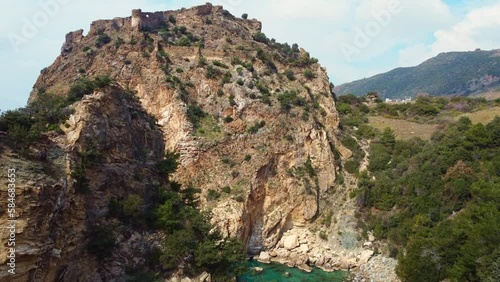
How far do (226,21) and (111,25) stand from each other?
1587 centimetres

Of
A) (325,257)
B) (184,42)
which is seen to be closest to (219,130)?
(184,42)

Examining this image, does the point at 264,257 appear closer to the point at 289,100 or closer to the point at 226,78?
the point at 289,100

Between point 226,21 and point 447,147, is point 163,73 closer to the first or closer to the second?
point 226,21

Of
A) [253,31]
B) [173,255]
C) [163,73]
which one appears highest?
[253,31]

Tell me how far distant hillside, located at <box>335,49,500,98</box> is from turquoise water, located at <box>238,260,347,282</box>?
9051 centimetres

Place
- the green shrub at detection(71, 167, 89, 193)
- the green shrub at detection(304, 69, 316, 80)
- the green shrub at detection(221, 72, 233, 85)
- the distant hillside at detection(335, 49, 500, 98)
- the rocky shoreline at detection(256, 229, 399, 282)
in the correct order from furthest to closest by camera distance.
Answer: the distant hillside at detection(335, 49, 500, 98)
the green shrub at detection(304, 69, 316, 80)
the green shrub at detection(221, 72, 233, 85)
the rocky shoreline at detection(256, 229, 399, 282)
the green shrub at detection(71, 167, 89, 193)

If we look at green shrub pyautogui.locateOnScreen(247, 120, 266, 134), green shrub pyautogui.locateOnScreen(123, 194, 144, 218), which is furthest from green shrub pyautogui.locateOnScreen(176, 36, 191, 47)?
green shrub pyautogui.locateOnScreen(123, 194, 144, 218)

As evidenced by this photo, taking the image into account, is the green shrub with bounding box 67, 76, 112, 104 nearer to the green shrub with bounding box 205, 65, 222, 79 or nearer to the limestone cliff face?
the limestone cliff face

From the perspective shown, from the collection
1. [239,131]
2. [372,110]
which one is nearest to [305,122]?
[239,131]

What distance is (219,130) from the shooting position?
4006 cm

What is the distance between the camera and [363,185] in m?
40.0

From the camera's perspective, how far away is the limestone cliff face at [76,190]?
16.2 metres

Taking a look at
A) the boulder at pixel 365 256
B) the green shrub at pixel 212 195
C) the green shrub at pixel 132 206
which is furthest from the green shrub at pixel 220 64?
the boulder at pixel 365 256

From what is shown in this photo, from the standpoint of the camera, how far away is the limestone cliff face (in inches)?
637
